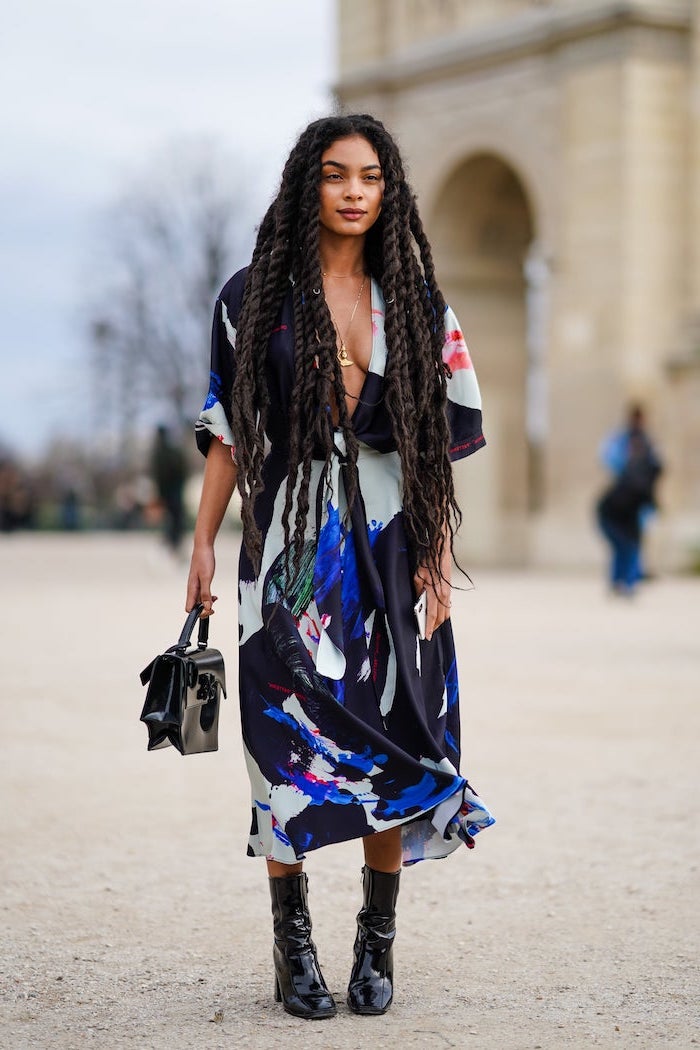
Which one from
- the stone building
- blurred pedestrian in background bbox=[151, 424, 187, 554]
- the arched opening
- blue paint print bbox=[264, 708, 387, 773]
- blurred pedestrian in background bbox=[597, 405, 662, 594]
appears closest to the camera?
blue paint print bbox=[264, 708, 387, 773]

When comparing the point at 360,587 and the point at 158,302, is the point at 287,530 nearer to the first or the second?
the point at 360,587

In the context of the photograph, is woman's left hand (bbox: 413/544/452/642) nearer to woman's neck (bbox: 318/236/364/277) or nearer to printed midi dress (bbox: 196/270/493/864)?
printed midi dress (bbox: 196/270/493/864)

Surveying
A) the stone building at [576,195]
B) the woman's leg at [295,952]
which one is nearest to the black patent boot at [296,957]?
the woman's leg at [295,952]

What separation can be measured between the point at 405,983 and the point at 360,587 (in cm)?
103

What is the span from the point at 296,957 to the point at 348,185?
1.81 metres

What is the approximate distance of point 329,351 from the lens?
14.7 feet

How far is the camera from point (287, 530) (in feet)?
14.6

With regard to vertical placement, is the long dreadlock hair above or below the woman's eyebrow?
below

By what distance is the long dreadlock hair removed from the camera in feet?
14.7

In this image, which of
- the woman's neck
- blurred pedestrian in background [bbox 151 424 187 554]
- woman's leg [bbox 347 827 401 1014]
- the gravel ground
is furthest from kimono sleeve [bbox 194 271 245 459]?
blurred pedestrian in background [bbox 151 424 187 554]

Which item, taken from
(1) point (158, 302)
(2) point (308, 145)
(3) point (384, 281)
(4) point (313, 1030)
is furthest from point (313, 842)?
(1) point (158, 302)

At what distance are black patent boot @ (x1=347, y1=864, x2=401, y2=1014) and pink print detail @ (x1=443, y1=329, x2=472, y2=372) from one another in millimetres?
1227

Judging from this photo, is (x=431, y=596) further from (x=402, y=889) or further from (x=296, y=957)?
(x=402, y=889)

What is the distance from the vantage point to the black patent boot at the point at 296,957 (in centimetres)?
447
